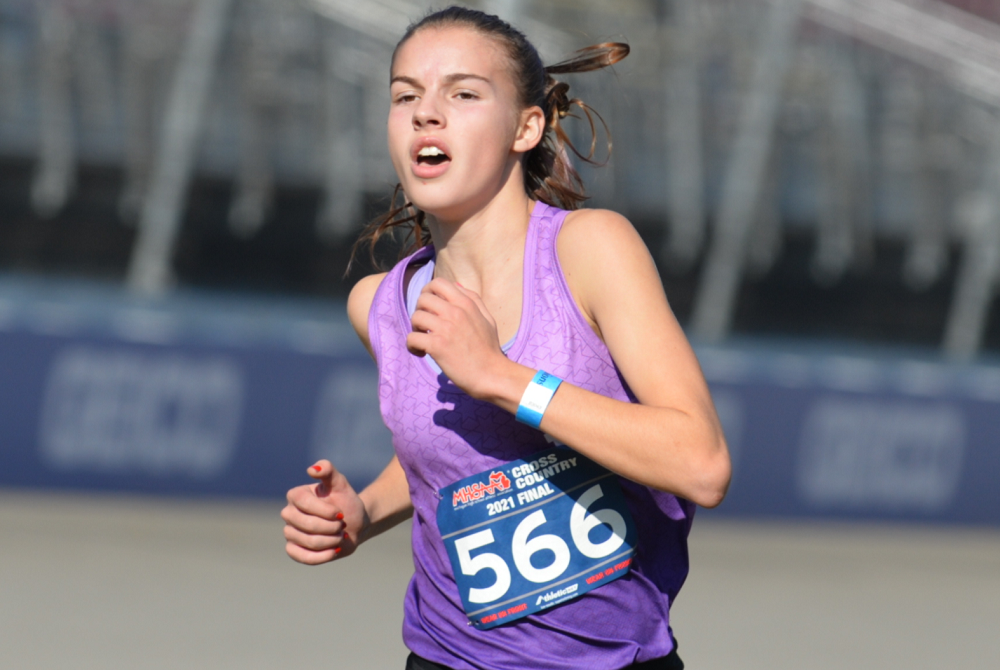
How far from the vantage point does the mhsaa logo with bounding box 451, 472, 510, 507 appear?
165 cm

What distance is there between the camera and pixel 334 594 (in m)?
4.71

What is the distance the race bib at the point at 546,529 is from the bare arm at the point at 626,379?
0.18 m

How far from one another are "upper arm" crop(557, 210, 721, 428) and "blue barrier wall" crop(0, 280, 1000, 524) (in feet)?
13.5

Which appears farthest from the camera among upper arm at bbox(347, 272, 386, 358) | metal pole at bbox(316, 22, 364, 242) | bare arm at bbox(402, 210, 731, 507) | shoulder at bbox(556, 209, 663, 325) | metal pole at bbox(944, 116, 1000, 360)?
metal pole at bbox(944, 116, 1000, 360)

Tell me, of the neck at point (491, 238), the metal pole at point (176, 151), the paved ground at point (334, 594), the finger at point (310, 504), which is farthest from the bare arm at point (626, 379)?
the metal pole at point (176, 151)

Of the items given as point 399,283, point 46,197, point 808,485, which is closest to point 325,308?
point 46,197

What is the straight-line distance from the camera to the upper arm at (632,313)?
1.50 meters

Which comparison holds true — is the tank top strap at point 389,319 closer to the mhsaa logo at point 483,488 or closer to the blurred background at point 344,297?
the mhsaa logo at point 483,488

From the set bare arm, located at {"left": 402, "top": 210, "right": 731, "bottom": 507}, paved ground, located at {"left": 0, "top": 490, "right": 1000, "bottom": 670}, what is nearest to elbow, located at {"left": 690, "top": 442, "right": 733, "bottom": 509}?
bare arm, located at {"left": 402, "top": 210, "right": 731, "bottom": 507}

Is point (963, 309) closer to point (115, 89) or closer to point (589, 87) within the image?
point (589, 87)

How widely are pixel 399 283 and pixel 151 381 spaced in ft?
12.9

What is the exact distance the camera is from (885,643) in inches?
177

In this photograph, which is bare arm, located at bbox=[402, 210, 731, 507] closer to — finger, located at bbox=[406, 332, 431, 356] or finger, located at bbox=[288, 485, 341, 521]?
finger, located at bbox=[406, 332, 431, 356]

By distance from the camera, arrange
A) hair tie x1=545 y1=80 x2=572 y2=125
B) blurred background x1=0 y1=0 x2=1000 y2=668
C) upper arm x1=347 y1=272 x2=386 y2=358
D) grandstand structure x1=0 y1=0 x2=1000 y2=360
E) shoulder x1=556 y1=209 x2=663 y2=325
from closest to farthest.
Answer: shoulder x1=556 y1=209 x2=663 y2=325
hair tie x1=545 y1=80 x2=572 y2=125
upper arm x1=347 y1=272 x2=386 y2=358
blurred background x1=0 y1=0 x2=1000 y2=668
grandstand structure x1=0 y1=0 x2=1000 y2=360
